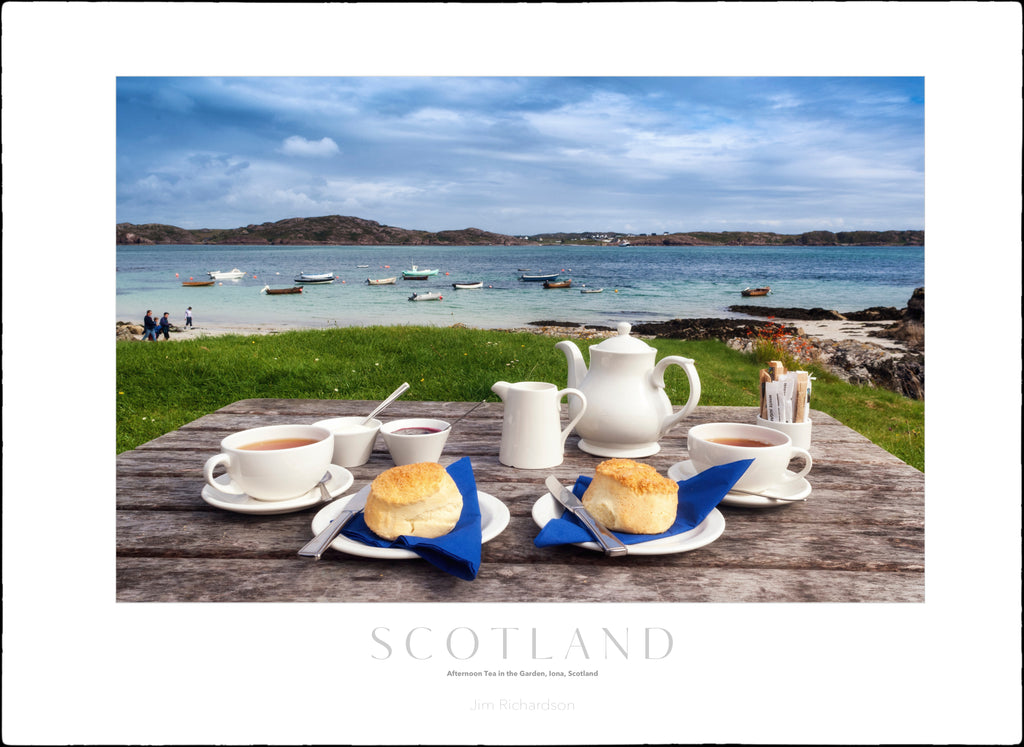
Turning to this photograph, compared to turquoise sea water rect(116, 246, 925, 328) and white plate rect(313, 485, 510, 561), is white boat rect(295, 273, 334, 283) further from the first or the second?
white plate rect(313, 485, 510, 561)

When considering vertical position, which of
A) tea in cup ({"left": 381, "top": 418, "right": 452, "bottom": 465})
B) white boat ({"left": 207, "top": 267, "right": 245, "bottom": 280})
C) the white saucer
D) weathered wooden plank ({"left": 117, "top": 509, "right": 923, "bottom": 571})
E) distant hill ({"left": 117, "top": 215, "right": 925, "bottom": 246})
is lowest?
weathered wooden plank ({"left": 117, "top": 509, "right": 923, "bottom": 571})

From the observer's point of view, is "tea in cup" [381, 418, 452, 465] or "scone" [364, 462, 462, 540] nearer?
"scone" [364, 462, 462, 540]

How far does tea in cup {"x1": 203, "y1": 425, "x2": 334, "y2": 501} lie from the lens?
93 centimetres

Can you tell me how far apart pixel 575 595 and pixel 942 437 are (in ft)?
2.60

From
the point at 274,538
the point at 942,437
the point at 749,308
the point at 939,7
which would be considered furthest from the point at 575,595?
the point at 749,308

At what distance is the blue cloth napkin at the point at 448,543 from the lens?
764mm

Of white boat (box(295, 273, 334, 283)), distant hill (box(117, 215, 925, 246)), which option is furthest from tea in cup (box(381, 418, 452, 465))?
white boat (box(295, 273, 334, 283))

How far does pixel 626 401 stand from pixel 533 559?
1.87 ft

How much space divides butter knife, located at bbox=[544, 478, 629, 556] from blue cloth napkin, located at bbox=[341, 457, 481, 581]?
0.47 ft

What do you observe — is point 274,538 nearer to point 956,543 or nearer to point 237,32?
point 237,32

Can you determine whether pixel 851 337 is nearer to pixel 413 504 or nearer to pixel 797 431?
pixel 797 431

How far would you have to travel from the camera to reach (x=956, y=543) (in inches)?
37.1

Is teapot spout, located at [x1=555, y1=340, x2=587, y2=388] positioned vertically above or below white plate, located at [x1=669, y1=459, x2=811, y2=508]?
above

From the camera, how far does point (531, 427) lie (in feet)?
4.06
